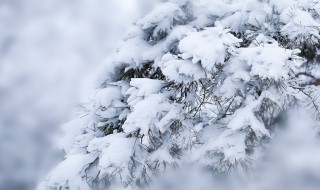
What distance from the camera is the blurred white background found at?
30.6 meters

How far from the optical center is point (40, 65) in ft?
181

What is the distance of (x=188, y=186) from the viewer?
182 inches

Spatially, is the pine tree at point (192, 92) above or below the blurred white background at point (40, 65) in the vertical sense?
above

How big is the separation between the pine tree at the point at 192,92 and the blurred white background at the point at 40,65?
14.3 metres

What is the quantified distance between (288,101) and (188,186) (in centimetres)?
171

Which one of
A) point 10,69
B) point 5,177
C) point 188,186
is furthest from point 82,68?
point 188,186

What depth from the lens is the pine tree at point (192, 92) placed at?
292 cm

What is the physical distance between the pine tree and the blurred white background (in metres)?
14.3

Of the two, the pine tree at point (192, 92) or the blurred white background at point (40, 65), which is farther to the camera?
the blurred white background at point (40, 65)

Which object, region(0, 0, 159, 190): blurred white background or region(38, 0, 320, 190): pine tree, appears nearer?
region(38, 0, 320, 190): pine tree

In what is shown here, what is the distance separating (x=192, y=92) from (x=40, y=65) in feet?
177

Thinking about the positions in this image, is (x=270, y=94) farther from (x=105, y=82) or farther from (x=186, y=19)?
(x=105, y=82)

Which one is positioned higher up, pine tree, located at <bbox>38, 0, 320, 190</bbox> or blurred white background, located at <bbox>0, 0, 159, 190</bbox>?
pine tree, located at <bbox>38, 0, 320, 190</bbox>

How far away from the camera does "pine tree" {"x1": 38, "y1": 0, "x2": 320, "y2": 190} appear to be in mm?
2918
